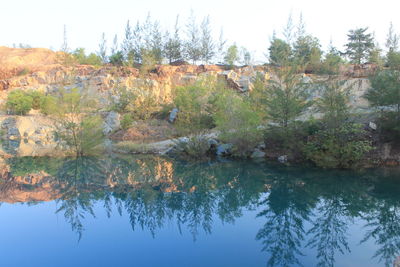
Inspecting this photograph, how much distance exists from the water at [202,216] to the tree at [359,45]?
2956 centimetres

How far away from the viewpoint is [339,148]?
13.6 metres

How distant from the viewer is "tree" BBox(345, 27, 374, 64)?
37969 mm

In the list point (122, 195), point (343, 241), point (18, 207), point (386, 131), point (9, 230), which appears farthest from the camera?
point (386, 131)

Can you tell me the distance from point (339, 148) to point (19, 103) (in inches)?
1051

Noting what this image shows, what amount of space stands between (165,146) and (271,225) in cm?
1129

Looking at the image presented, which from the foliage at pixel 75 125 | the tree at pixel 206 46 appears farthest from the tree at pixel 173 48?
the foliage at pixel 75 125

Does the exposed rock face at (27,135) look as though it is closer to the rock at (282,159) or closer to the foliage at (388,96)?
the rock at (282,159)

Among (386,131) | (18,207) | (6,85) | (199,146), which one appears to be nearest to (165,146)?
(199,146)

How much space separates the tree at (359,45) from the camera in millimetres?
37969

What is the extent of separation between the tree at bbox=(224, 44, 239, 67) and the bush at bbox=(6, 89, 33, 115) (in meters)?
23.1

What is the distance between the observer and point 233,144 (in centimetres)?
1656

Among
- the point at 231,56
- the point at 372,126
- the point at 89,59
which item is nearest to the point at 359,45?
the point at 231,56

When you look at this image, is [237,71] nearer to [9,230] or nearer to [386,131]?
[386,131]

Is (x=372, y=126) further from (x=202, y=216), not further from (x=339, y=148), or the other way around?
(x=202, y=216)
